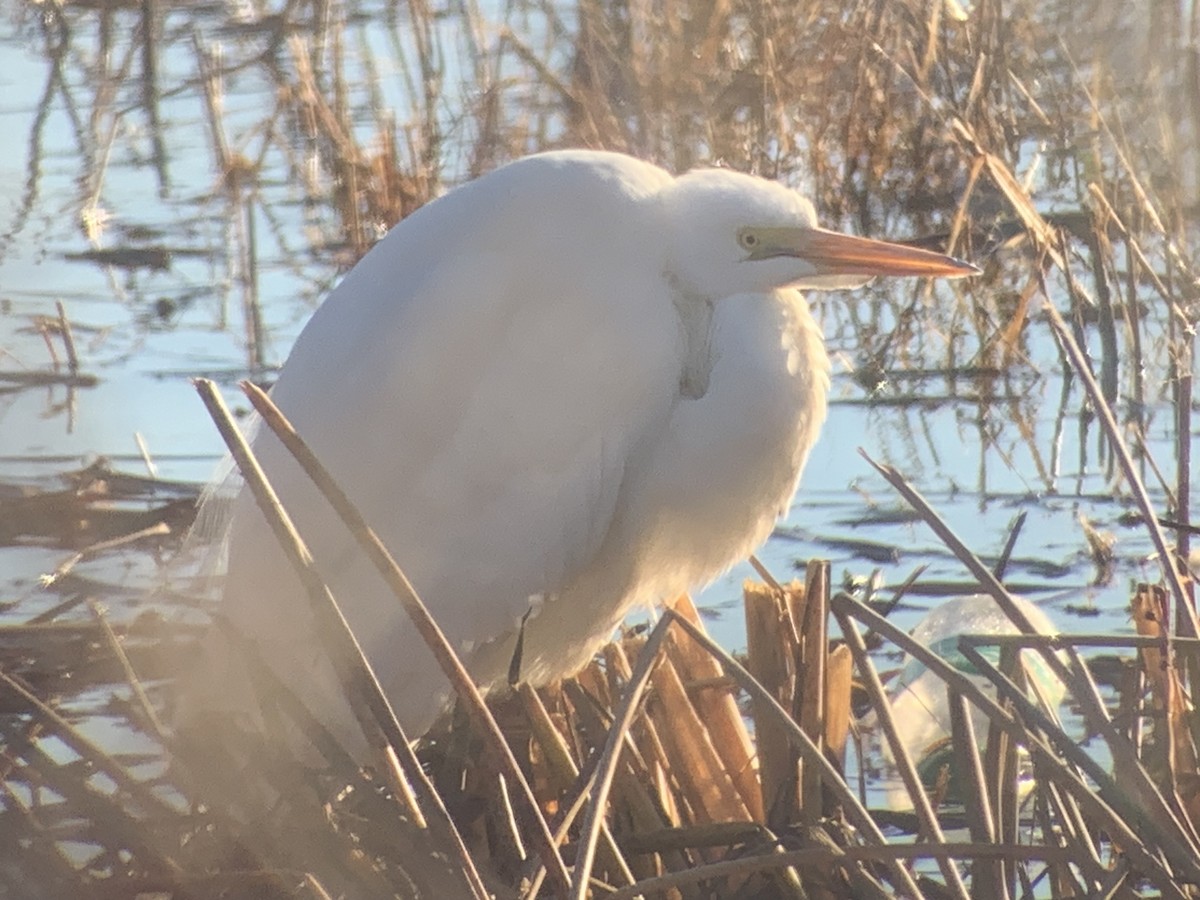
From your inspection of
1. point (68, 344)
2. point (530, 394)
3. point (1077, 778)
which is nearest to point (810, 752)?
point (1077, 778)

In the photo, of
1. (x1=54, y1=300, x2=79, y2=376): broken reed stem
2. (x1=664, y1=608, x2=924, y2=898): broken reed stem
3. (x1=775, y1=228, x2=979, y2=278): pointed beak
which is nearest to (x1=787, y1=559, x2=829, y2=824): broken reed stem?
(x1=664, y1=608, x2=924, y2=898): broken reed stem

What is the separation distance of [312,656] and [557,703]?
1.04 ft

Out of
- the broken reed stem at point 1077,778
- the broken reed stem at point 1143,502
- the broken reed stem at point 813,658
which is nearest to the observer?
the broken reed stem at point 1077,778

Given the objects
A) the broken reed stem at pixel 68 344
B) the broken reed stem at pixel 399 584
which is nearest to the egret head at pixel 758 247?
the broken reed stem at pixel 399 584

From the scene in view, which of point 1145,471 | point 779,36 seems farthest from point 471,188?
point 779,36

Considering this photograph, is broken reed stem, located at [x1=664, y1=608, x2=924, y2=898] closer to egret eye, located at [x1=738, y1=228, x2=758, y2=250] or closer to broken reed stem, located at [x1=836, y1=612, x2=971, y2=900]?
broken reed stem, located at [x1=836, y1=612, x2=971, y2=900]

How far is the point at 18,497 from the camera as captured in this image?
1349 mm

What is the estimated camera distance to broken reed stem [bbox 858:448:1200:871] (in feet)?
5.73

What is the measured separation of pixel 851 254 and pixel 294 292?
2799mm

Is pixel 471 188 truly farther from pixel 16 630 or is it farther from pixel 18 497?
pixel 18 497

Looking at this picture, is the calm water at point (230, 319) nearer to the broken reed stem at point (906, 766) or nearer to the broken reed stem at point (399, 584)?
the broken reed stem at point (399, 584)

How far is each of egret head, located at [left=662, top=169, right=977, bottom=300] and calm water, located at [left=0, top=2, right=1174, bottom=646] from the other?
713mm

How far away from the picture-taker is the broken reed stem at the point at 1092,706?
175 centimetres

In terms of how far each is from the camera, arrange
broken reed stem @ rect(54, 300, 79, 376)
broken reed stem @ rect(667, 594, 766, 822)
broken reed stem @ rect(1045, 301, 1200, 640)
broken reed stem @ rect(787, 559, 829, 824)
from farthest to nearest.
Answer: broken reed stem @ rect(54, 300, 79, 376)
broken reed stem @ rect(667, 594, 766, 822)
broken reed stem @ rect(787, 559, 829, 824)
broken reed stem @ rect(1045, 301, 1200, 640)
